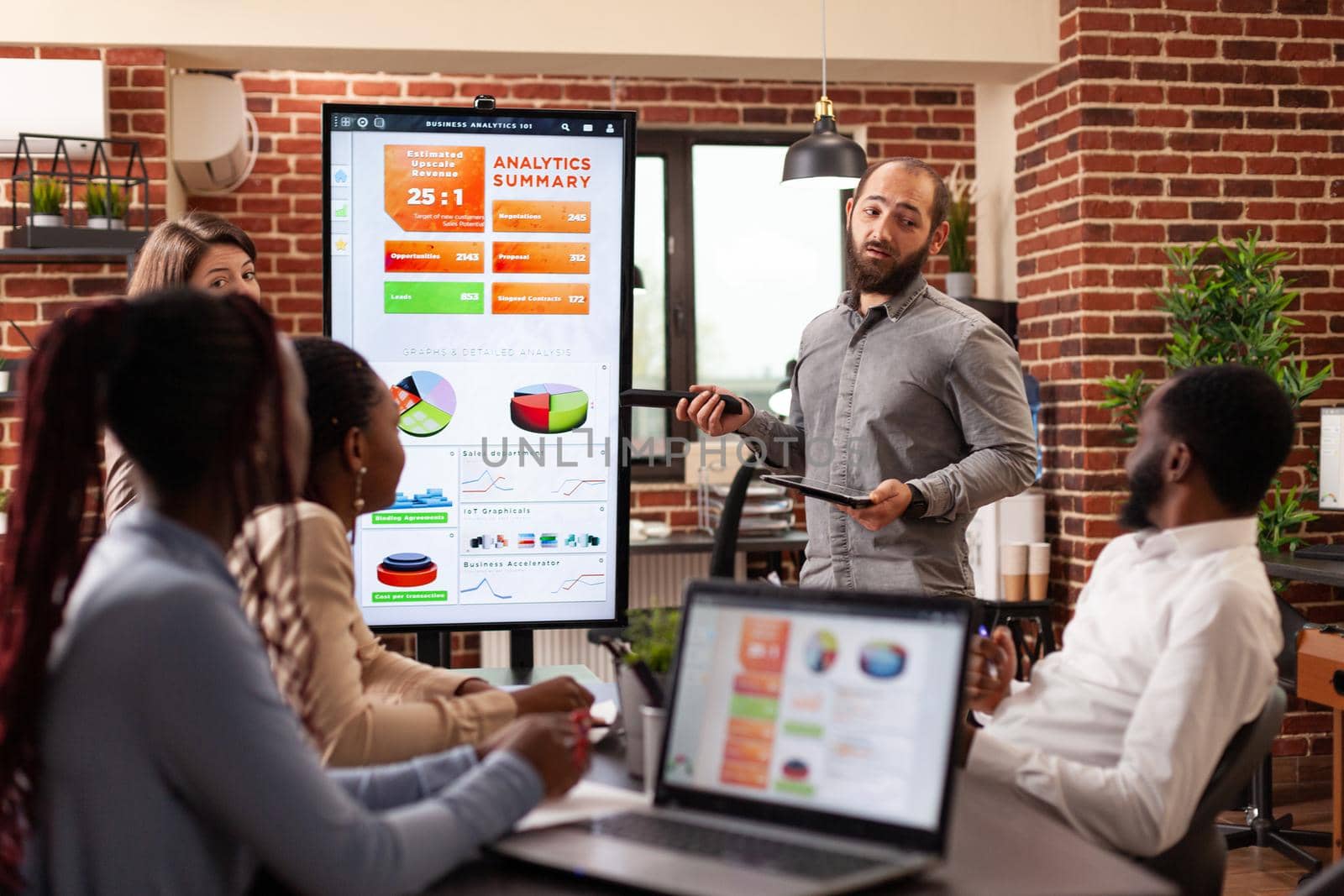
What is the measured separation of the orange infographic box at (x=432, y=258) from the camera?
241 centimetres

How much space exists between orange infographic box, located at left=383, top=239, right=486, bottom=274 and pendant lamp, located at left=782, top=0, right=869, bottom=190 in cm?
196

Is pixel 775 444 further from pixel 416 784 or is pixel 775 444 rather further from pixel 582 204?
pixel 416 784

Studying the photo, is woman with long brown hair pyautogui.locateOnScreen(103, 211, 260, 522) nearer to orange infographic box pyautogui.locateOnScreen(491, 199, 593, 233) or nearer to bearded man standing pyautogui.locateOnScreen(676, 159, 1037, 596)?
orange infographic box pyautogui.locateOnScreen(491, 199, 593, 233)

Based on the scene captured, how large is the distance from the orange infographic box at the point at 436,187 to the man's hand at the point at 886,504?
0.91m

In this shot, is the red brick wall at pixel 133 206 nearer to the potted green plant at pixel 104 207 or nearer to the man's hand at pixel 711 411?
the potted green plant at pixel 104 207

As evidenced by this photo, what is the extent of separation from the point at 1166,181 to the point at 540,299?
2972 mm

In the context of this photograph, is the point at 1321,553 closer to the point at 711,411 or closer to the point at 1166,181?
the point at 1166,181

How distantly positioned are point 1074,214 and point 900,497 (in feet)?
8.25

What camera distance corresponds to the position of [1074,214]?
4.50m

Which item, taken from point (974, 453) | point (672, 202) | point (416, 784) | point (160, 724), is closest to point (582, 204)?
point (974, 453)

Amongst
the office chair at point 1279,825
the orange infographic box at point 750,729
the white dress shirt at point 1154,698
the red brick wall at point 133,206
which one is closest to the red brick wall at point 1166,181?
the office chair at point 1279,825

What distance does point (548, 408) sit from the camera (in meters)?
2.42

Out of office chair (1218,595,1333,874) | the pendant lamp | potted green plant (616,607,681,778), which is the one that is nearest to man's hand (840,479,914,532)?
potted green plant (616,607,681,778)

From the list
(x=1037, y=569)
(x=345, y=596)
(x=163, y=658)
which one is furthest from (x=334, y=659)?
(x=1037, y=569)
